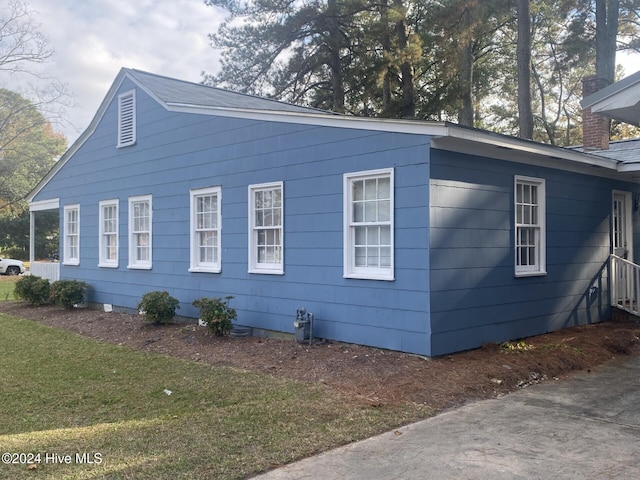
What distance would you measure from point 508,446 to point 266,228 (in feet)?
19.5

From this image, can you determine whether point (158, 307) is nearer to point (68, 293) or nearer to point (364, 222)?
point (68, 293)

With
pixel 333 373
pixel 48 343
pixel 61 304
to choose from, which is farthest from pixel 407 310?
pixel 61 304

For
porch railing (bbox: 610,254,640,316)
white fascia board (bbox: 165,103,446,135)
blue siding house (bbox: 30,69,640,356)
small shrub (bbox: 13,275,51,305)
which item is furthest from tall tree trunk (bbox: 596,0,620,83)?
small shrub (bbox: 13,275,51,305)

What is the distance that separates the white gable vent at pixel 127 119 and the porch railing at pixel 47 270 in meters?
4.84

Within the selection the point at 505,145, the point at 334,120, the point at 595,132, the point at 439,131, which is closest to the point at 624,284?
the point at 595,132

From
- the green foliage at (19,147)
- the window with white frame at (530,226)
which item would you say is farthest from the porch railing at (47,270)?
the green foliage at (19,147)

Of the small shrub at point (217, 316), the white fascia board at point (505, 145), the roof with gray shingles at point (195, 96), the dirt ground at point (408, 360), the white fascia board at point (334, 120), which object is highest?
the roof with gray shingles at point (195, 96)

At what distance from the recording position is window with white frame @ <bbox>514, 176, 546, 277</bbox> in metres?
8.99

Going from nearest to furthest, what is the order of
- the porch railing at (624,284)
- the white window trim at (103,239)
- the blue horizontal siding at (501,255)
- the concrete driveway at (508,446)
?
1. the concrete driveway at (508,446)
2. the blue horizontal siding at (501,255)
3. the porch railing at (624,284)
4. the white window trim at (103,239)

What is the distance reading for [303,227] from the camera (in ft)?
29.8

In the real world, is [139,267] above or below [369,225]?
Result: below

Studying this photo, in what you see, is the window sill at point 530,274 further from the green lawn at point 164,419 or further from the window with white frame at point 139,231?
the window with white frame at point 139,231

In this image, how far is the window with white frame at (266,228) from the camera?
9633 millimetres

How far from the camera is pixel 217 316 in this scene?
9.55 m
